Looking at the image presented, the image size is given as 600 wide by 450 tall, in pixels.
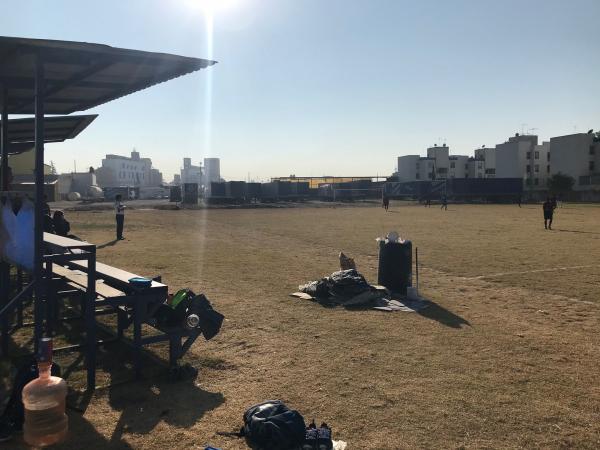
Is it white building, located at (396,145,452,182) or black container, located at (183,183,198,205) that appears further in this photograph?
white building, located at (396,145,452,182)

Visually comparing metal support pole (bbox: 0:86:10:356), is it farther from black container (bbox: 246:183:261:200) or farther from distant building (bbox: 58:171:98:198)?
distant building (bbox: 58:171:98:198)

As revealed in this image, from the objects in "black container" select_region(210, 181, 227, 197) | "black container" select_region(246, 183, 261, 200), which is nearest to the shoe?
"black container" select_region(210, 181, 227, 197)

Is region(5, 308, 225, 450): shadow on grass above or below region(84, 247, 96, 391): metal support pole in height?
below

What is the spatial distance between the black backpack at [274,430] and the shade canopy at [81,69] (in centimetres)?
379

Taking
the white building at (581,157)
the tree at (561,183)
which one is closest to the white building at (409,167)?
the white building at (581,157)

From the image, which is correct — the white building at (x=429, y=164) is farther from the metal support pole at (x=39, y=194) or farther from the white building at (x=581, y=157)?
the metal support pole at (x=39, y=194)

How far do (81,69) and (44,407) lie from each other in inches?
151

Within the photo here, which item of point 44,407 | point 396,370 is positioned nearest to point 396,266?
point 396,370

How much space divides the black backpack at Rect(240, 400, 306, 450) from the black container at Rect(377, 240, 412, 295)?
557 centimetres

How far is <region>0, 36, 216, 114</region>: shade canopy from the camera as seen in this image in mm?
4512

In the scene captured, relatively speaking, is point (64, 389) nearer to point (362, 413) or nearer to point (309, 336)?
point (362, 413)

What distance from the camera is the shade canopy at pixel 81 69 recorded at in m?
4.51

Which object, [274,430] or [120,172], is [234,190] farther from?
[120,172]

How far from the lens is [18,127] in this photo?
30.8 feet
